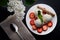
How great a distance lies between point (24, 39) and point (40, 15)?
179 mm

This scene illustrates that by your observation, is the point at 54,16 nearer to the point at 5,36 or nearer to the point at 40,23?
the point at 40,23

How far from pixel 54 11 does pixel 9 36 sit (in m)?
0.30

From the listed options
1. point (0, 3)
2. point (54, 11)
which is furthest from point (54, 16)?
point (0, 3)

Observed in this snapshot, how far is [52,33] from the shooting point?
44.0 inches

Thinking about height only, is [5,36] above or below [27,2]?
below

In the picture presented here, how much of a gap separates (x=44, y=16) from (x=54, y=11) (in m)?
0.07

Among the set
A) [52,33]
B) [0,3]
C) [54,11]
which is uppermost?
[0,3]

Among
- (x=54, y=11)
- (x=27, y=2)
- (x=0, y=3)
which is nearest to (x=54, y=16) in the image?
(x=54, y=11)

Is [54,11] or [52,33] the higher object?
[54,11]

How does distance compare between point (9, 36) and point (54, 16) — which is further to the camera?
point (54, 16)

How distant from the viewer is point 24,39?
3.29 feet

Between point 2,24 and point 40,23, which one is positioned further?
point 40,23

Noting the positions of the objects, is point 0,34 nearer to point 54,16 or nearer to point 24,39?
point 24,39

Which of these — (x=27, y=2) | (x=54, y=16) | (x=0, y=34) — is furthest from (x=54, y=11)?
(x=0, y=34)
